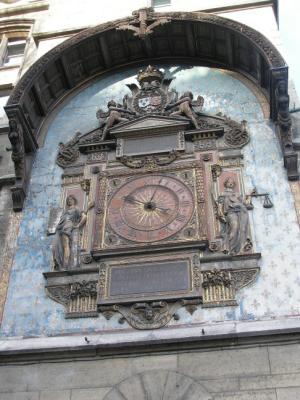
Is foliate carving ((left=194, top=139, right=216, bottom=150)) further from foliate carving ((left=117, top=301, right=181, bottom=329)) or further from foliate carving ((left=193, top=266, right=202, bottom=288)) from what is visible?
foliate carving ((left=117, top=301, right=181, bottom=329))

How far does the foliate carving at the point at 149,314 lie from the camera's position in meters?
9.06

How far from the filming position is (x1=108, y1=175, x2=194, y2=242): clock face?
1016 cm

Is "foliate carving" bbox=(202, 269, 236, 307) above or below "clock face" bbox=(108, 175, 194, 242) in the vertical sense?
below

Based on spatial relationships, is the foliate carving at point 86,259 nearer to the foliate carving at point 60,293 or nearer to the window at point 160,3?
the foliate carving at point 60,293

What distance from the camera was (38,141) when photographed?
12148mm

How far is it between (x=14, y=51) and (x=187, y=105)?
239 inches

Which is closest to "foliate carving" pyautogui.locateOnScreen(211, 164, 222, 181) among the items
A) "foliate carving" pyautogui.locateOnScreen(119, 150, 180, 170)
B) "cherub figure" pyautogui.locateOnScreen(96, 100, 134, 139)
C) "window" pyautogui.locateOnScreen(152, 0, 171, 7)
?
"foliate carving" pyautogui.locateOnScreen(119, 150, 180, 170)

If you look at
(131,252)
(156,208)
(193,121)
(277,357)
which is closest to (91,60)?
(193,121)

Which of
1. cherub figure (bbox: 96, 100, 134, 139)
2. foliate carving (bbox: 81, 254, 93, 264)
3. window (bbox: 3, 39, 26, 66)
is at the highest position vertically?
window (bbox: 3, 39, 26, 66)

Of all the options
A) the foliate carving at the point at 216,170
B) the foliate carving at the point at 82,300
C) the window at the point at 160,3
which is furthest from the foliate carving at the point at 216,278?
the window at the point at 160,3

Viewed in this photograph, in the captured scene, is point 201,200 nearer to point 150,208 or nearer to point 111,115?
point 150,208

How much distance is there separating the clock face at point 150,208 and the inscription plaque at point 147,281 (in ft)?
1.79

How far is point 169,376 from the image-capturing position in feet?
27.7

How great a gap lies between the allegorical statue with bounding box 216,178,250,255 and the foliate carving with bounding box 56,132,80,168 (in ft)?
9.72
